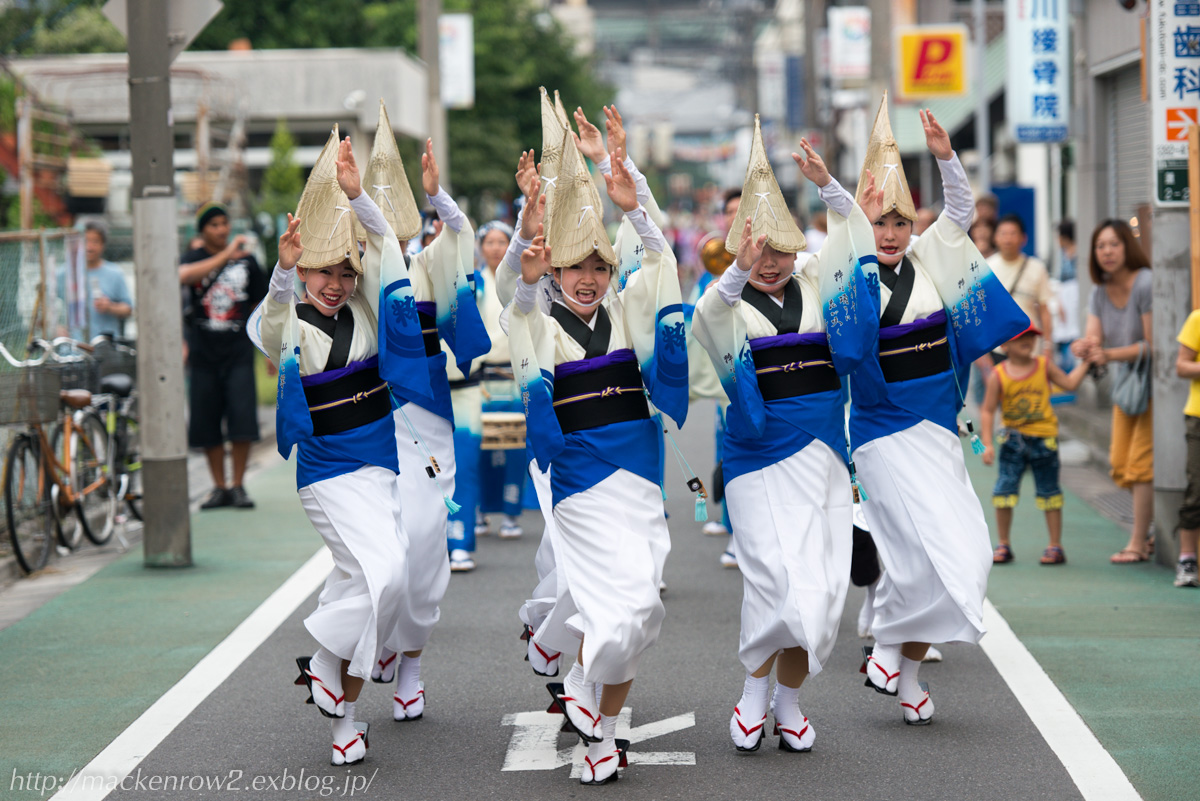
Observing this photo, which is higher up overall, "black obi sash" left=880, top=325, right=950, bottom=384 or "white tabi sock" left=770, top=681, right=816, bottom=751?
"black obi sash" left=880, top=325, right=950, bottom=384

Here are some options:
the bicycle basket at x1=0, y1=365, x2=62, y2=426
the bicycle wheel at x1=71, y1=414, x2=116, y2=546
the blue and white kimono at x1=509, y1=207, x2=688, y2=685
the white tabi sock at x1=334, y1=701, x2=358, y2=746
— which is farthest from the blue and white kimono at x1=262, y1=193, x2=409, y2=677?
the bicycle wheel at x1=71, y1=414, x2=116, y2=546

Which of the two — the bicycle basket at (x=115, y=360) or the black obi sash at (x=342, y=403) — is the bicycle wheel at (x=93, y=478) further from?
the black obi sash at (x=342, y=403)

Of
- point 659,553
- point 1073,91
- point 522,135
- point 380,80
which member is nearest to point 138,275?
point 659,553

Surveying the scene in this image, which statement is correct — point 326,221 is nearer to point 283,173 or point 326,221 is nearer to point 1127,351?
point 1127,351

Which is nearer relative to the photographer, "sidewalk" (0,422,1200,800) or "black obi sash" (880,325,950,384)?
"sidewalk" (0,422,1200,800)

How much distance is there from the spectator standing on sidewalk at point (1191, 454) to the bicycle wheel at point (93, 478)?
259 inches

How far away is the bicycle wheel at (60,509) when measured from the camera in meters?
8.93

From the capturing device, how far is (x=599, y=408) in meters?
5.16

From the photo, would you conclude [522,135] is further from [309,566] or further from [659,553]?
[659,553]

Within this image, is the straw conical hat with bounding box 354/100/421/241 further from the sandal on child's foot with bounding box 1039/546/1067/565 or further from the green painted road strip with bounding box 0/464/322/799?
the sandal on child's foot with bounding box 1039/546/1067/565

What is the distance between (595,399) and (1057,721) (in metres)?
2.21

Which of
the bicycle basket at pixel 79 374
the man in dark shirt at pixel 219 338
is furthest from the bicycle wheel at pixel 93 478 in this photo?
the man in dark shirt at pixel 219 338

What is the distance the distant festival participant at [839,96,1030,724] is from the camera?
555 centimetres

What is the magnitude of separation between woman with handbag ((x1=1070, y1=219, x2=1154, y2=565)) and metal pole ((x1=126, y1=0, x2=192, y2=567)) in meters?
5.38
